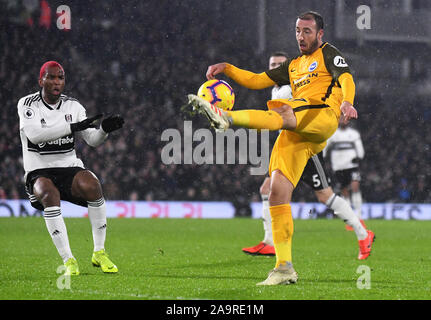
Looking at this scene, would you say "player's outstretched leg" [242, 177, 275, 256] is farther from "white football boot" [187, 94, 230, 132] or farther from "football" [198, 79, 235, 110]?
"white football boot" [187, 94, 230, 132]

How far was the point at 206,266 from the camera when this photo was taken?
645 cm

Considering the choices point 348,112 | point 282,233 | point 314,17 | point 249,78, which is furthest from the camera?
point 249,78

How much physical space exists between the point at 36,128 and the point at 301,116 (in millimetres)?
2230

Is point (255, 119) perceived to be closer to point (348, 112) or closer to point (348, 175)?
point (348, 112)

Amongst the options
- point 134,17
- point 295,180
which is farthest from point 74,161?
point 134,17

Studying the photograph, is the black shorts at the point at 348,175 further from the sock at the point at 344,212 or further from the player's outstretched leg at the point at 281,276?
the player's outstretched leg at the point at 281,276

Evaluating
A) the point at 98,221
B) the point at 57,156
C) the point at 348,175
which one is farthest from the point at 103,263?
the point at 348,175

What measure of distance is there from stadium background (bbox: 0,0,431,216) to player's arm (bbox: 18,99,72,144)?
1104 cm

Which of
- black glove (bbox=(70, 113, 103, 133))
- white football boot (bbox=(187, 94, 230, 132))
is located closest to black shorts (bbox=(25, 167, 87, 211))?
black glove (bbox=(70, 113, 103, 133))

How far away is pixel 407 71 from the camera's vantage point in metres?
25.1

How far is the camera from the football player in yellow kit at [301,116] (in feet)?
15.6

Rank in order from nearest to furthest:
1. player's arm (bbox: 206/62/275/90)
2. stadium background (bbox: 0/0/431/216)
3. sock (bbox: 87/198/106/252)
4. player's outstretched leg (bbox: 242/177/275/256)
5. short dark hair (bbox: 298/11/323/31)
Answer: short dark hair (bbox: 298/11/323/31)
player's arm (bbox: 206/62/275/90)
sock (bbox: 87/198/106/252)
player's outstretched leg (bbox: 242/177/275/256)
stadium background (bbox: 0/0/431/216)

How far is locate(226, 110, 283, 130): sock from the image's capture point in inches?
174

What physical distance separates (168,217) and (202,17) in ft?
29.0
